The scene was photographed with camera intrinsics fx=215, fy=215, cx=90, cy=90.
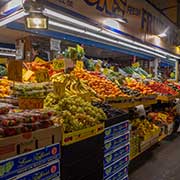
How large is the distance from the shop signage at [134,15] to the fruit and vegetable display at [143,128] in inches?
74.3

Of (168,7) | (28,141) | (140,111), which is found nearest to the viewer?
(28,141)

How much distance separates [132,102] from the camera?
12.4 ft

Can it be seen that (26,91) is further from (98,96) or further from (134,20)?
Result: (134,20)

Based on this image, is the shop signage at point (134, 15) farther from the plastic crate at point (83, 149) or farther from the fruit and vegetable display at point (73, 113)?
the plastic crate at point (83, 149)

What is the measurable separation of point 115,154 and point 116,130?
285mm

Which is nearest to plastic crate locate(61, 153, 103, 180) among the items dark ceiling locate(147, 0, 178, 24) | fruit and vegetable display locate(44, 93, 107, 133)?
fruit and vegetable display locate(44, 93, 107, 133)

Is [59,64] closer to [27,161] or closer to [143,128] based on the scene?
[143,128]

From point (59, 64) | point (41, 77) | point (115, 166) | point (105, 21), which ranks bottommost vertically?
point (115, 166)

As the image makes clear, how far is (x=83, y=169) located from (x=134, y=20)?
422 cm

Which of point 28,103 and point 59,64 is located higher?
point 59,64

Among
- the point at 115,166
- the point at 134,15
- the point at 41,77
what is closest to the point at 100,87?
the point at 41,77

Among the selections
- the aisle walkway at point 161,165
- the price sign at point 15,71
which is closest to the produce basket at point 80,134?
the price sign at point 15,71

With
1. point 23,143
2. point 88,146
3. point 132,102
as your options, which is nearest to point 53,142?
point 23,143

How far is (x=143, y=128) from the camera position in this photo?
3.99m
